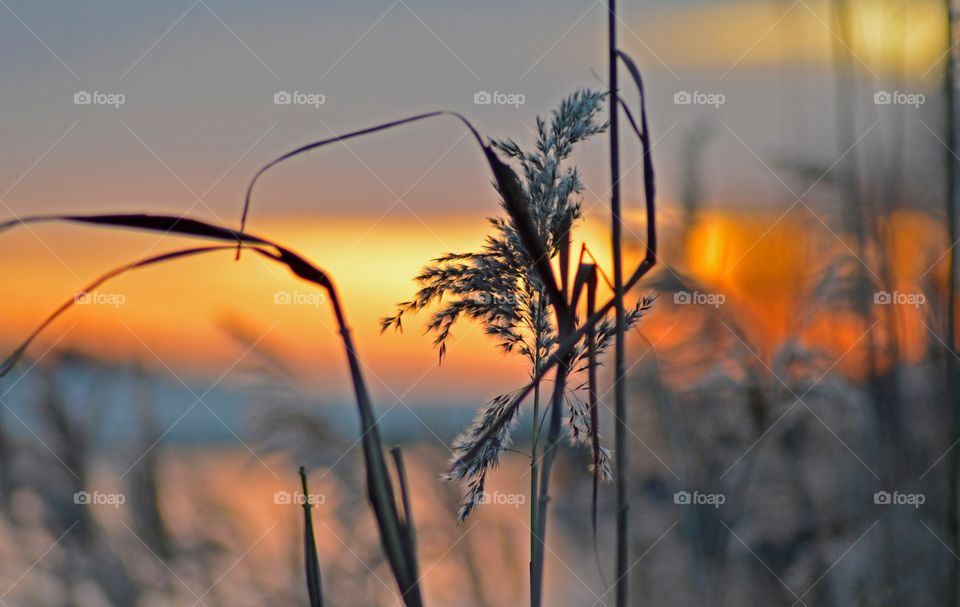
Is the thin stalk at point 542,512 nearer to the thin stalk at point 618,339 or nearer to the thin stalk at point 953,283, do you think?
the thin stalk at point 618,339

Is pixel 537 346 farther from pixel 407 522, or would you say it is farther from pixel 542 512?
pixel 407 522

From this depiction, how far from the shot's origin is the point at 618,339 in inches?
29.5

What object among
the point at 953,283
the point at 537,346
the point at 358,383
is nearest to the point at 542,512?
the point at 537,346

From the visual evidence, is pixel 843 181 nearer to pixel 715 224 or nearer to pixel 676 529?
pixel 715 224

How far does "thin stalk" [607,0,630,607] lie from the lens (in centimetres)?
75

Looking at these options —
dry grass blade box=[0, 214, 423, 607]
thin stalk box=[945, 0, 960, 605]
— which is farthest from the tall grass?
thin stalk box=[945, 0, 960, 605]

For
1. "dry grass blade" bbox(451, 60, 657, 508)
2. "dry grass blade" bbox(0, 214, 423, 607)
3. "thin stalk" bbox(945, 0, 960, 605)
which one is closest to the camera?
"dry grass blade" bbox(0, 214, 423, 607)

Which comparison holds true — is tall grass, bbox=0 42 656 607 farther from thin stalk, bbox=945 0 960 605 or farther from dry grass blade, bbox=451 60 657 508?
thin stalk, bbox=945 0 960 605

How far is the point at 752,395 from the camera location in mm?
1541

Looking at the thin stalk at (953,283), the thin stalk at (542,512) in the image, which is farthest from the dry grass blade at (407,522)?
the thin stalk at (953,283)

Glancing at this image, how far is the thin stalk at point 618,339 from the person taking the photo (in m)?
0.75

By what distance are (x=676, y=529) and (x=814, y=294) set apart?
1.85 ft

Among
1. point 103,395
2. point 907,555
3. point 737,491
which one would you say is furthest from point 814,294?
point 103,395

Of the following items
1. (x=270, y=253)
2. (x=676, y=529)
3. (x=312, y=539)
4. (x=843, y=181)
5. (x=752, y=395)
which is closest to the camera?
(x=270, y=253)
